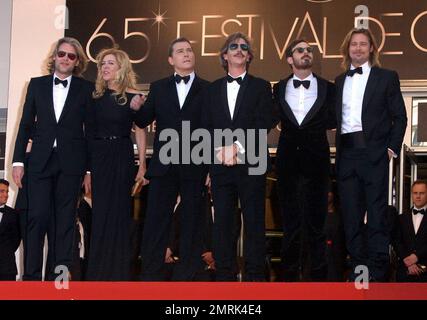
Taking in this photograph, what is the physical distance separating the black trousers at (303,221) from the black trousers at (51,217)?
58.4 inches

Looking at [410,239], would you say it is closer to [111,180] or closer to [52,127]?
[111,180]

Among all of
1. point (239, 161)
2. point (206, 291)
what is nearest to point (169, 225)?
point (239, 161)

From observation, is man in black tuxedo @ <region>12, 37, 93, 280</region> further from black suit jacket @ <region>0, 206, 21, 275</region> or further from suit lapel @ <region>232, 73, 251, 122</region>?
suit lapel @ <region>232, 73, 251, 122</region>

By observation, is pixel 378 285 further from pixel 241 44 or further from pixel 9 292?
pixel 9 292

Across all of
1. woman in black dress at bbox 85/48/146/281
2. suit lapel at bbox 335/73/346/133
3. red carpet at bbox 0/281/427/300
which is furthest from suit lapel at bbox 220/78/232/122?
red carpet at bbox 0/281/427/300

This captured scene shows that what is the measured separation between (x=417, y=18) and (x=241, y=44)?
218 centimetres

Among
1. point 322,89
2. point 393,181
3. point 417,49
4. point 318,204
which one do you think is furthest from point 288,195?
point 417,49

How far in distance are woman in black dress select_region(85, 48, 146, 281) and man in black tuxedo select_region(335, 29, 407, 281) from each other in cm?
145

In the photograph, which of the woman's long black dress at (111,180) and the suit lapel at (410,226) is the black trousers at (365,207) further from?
the woman's long black dress at (111,180)

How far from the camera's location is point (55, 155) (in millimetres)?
6859

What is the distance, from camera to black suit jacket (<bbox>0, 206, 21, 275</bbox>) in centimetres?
712

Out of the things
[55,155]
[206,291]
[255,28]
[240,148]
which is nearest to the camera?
[206,291]

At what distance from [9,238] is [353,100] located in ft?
8.89

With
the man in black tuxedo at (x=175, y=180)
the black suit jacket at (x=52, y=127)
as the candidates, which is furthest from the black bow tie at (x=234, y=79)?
the black suit jacket at (x=52, y=127)
